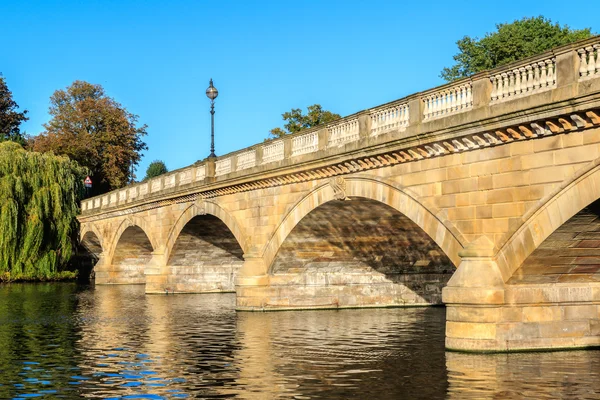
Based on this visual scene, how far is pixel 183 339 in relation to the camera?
801 inches

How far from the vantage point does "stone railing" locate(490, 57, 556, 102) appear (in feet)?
47.2

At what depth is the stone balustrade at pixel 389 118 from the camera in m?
19.4

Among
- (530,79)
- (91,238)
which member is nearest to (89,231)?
(91,238)

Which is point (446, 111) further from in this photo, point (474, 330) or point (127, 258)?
point (127, 258)

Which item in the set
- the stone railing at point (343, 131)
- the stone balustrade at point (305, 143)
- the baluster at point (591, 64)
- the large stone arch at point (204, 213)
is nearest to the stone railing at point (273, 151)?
the stone balustrade at point (305, 143)

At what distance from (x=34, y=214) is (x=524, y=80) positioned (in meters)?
37.0

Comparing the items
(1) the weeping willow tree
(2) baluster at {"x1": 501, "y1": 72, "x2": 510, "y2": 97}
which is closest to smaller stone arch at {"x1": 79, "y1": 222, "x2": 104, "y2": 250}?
(1) the weeping willow tree

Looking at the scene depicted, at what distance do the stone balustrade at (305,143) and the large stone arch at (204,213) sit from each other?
4820 mm

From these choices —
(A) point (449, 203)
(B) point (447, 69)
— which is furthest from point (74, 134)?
(A) point (449, 203)

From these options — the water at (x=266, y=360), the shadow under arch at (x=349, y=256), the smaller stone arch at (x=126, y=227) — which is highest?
the smaller stone arch at (x=126, y=227)

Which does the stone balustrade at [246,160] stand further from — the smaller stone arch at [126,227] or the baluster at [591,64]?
the baluster at [591,64]

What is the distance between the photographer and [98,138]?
2653 inches

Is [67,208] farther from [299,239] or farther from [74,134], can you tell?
[299,239]

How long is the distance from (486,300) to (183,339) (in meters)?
8.35
